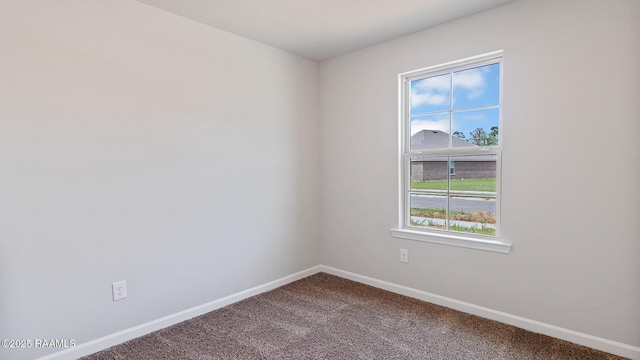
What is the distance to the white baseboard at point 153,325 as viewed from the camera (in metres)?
2.00

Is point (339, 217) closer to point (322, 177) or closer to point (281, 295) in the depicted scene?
point (322, 177)

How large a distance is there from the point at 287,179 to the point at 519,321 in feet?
7.32

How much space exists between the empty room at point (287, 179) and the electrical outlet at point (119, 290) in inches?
0.5

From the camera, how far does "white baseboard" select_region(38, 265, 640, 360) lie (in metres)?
2.00

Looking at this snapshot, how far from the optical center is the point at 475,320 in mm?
2451

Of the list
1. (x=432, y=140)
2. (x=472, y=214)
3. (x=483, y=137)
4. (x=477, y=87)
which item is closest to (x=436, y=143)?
(x=432, y=140)

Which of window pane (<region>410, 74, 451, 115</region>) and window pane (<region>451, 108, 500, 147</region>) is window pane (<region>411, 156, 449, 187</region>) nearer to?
window pane (<region>451, 108, 500, 147</region>)

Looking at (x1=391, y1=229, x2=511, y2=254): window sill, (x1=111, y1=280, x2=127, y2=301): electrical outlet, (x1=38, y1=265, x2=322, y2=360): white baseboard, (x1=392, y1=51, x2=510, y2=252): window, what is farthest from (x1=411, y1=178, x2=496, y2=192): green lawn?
(x1=111, y1=280, x2=127, y2=301): electrical outlet

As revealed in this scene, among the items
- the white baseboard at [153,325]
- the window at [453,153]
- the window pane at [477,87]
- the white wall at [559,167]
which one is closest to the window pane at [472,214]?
the window at [453,153]

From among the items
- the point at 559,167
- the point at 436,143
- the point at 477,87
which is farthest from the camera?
the point at 436,143

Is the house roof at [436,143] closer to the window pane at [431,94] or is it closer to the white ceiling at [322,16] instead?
the window pane at [431,94]

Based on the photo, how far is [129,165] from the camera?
2.23 meters

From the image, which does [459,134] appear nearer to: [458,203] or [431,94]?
[431,94]

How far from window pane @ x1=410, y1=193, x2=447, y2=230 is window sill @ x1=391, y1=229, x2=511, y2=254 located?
11cm
